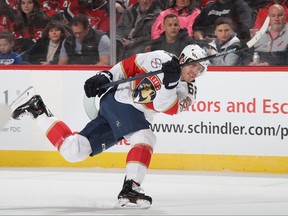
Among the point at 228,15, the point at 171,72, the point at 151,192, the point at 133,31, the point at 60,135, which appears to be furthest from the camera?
the point at 133,31

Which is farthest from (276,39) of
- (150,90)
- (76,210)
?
(76,210)

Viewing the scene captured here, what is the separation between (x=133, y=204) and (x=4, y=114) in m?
2.20

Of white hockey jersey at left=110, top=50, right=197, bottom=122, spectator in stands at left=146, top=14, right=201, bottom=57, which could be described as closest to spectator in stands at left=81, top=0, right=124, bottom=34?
spectator in stands at left=146, top=14, right=201, bottom=57

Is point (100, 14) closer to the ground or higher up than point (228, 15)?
higher up

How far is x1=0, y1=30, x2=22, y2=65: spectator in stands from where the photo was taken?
25.5 feet

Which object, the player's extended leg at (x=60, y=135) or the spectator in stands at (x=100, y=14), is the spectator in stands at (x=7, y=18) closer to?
the spectator in stands at (x=100, y=14)

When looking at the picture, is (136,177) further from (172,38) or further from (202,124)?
(172,38)

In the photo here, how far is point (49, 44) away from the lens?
7.84m

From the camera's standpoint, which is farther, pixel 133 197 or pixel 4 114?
pixel 4 114

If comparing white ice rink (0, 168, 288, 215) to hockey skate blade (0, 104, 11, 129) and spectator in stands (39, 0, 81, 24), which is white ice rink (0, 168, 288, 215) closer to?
hockey skate blade (0, 104, 11, 129)

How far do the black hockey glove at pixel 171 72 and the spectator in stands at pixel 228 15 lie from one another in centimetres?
221

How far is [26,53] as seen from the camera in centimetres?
781

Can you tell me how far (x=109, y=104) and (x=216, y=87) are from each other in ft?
5.95

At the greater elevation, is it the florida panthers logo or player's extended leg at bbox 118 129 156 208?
the florida panthers logo
